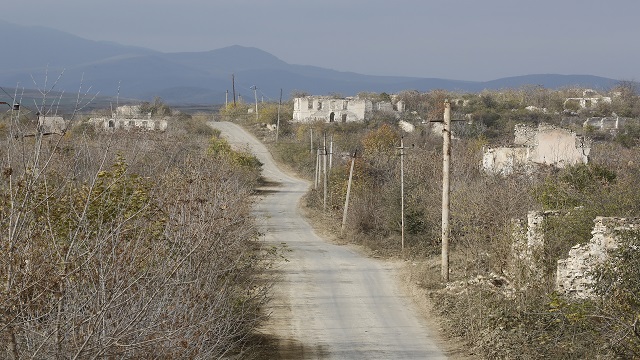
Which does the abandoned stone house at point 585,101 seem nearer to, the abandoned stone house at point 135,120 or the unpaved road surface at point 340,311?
the abandoned stone house at point 135,120

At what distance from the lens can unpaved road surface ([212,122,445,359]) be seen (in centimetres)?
1688

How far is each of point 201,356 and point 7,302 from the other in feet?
8.66

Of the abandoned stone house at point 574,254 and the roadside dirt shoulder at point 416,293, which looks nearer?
the abandoned stone house at point 574,254

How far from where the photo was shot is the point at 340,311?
66.6 feet

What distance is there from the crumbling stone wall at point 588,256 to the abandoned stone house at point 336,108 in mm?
67759

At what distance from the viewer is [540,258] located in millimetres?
18016

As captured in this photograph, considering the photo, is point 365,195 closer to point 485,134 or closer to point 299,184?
point 299,184

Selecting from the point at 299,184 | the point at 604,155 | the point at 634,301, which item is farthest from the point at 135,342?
the point at 299,184

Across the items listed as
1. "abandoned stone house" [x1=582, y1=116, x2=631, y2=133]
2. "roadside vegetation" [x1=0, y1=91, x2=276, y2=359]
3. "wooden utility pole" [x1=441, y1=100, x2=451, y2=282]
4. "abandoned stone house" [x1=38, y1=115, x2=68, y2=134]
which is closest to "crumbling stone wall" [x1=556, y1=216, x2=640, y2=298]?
"wooden utility pole" [x1=441, y1=100, x2=451, y2=282]

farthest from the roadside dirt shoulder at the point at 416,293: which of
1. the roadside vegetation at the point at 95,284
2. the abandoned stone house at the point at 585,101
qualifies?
the abandoned stone house at the point at 585,101

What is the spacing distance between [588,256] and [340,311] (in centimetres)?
598

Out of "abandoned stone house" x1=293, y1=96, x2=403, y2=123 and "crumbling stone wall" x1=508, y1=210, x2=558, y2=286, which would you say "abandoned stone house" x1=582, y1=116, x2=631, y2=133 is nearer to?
"abandoned stone house" x1=293, y1=96, x2=403, y2=123

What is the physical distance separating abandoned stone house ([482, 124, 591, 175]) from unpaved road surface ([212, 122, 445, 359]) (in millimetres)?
12972

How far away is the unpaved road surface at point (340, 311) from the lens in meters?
16.9
